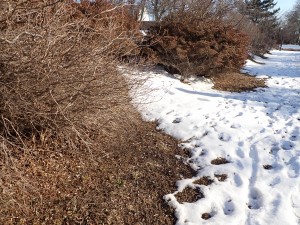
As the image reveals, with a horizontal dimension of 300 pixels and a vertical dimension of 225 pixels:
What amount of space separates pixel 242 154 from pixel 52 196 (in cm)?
Result: 249

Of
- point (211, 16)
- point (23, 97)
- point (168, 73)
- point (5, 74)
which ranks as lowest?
point (168, 73)

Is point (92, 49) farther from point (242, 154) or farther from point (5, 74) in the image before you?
point (242, 154)

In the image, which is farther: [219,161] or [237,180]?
[219,161]

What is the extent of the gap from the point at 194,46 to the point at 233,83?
1907 mm

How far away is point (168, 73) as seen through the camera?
26.7 feet

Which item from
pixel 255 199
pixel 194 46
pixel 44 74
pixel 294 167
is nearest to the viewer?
pixel 44 74

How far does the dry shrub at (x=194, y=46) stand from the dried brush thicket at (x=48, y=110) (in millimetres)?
4262

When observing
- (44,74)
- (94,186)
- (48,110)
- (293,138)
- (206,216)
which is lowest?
(206,216)

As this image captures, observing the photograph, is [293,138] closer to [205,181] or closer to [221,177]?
[221,177]

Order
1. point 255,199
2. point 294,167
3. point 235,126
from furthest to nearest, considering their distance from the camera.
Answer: point 235,126
point 294,167
point 255,199

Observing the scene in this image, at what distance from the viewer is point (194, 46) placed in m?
7.60

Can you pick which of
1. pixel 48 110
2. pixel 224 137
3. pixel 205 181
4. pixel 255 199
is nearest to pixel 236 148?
pixel 224 137

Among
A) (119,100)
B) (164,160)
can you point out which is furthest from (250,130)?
(119,100)

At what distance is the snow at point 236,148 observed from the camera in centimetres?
286
